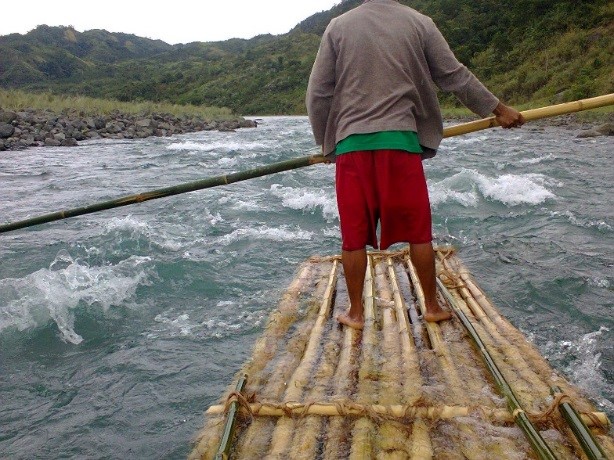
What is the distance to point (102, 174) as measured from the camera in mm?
10336

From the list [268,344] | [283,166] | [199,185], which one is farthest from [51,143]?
[268,344]

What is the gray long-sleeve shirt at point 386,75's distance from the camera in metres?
2.43

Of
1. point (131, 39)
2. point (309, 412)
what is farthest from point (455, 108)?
point (131, 39)

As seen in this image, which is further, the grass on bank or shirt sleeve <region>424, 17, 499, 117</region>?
the grass on bank

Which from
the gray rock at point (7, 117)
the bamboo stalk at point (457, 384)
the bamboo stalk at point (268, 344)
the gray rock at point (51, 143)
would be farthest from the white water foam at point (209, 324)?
the gray rock at point (7, 117)

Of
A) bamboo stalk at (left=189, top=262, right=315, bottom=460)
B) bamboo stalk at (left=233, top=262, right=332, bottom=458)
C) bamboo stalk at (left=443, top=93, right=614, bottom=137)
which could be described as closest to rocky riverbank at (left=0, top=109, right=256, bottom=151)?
bamboo stalk at (left=189, top=262, right=315, bottom=460)

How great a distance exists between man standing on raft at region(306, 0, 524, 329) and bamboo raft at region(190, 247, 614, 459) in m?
0.41

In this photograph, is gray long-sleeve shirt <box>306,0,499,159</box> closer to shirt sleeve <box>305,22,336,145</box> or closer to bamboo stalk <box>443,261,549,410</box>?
shirt sleeve <box>305,22,336,145</box>

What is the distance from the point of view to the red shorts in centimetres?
245

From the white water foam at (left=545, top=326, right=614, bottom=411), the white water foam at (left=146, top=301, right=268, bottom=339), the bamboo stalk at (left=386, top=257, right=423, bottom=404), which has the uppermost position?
Answer: the bamboo stalk at (left=386, top=257, right=423, bottom=404)

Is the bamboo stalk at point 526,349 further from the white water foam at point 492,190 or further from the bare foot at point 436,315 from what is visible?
the white water foam at point 492,190

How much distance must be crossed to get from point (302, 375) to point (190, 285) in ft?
6.86

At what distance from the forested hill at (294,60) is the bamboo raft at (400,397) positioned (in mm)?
21855

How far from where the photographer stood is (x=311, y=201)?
697cm
